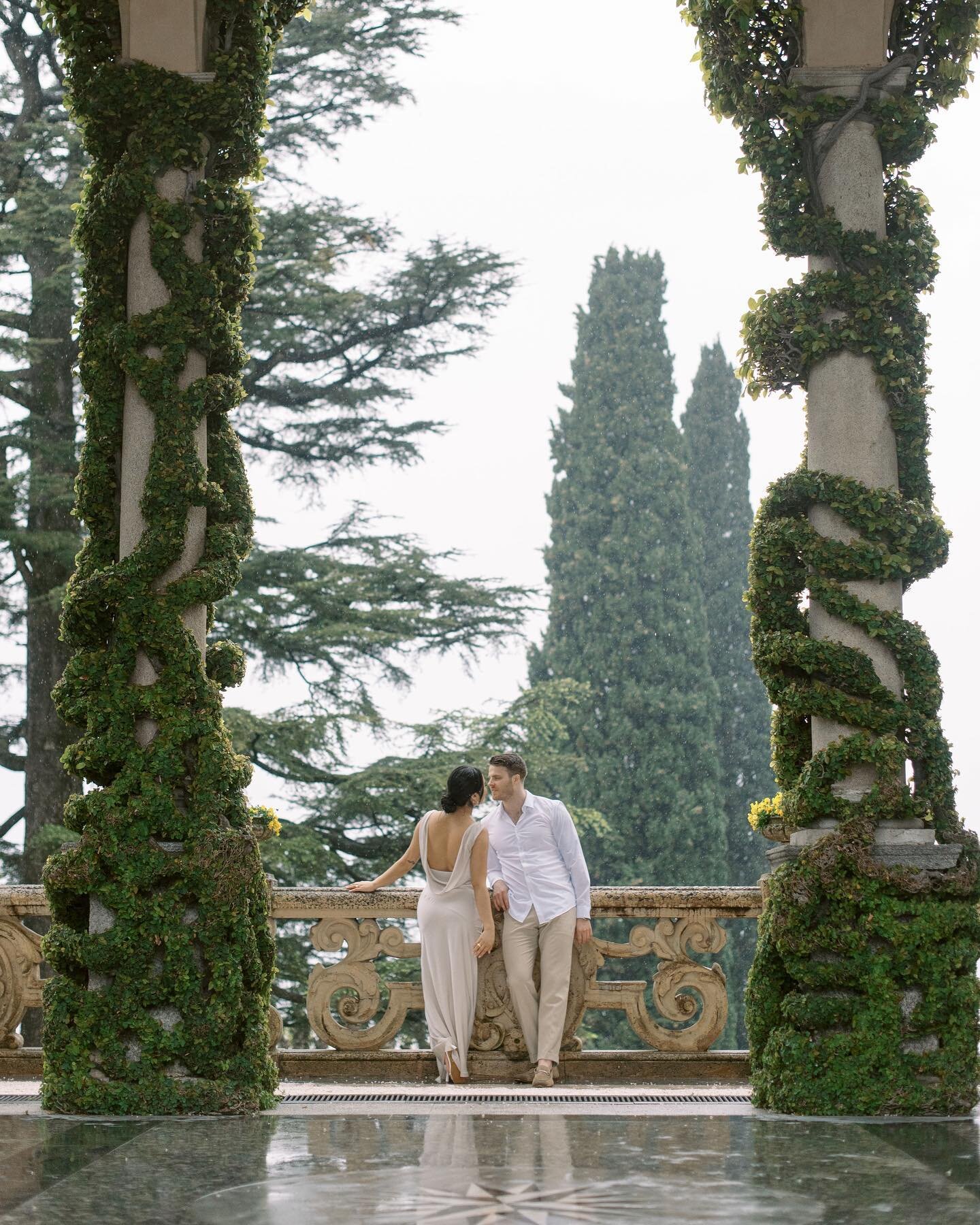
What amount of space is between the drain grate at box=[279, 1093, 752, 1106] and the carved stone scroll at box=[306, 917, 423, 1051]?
1069mm

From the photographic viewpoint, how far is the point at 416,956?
299 inches

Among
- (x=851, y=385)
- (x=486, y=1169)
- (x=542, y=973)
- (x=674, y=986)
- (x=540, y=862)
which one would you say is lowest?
(x=486, y=1169)

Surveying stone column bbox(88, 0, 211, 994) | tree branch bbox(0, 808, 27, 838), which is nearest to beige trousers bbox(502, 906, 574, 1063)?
stone column bbox(88, 0, 211, 994)

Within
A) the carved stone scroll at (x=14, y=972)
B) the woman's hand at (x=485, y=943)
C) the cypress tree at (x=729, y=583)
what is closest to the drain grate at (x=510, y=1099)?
→ the woman's hand at (x=485, y=943)

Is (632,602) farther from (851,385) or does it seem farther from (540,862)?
(851,385)

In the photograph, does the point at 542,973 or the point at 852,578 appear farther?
the point at 542,973

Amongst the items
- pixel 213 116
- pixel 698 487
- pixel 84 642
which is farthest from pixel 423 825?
pixel 698 487

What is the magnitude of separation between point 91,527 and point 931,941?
3706 millimetres

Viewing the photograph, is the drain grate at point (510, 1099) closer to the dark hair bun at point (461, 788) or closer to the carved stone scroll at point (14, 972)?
the dark hair bun at point (461, 788)

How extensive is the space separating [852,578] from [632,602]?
21.3 meters

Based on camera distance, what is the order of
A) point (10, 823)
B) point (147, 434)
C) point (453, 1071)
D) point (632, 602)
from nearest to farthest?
point (147, 434) → point (453, 1071) → point (10, 823) → point (632, 602)

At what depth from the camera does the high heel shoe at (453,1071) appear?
23.3ft

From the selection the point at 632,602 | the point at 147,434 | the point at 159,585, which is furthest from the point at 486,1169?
the point at 632,602

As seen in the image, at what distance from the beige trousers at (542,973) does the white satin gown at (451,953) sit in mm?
179
